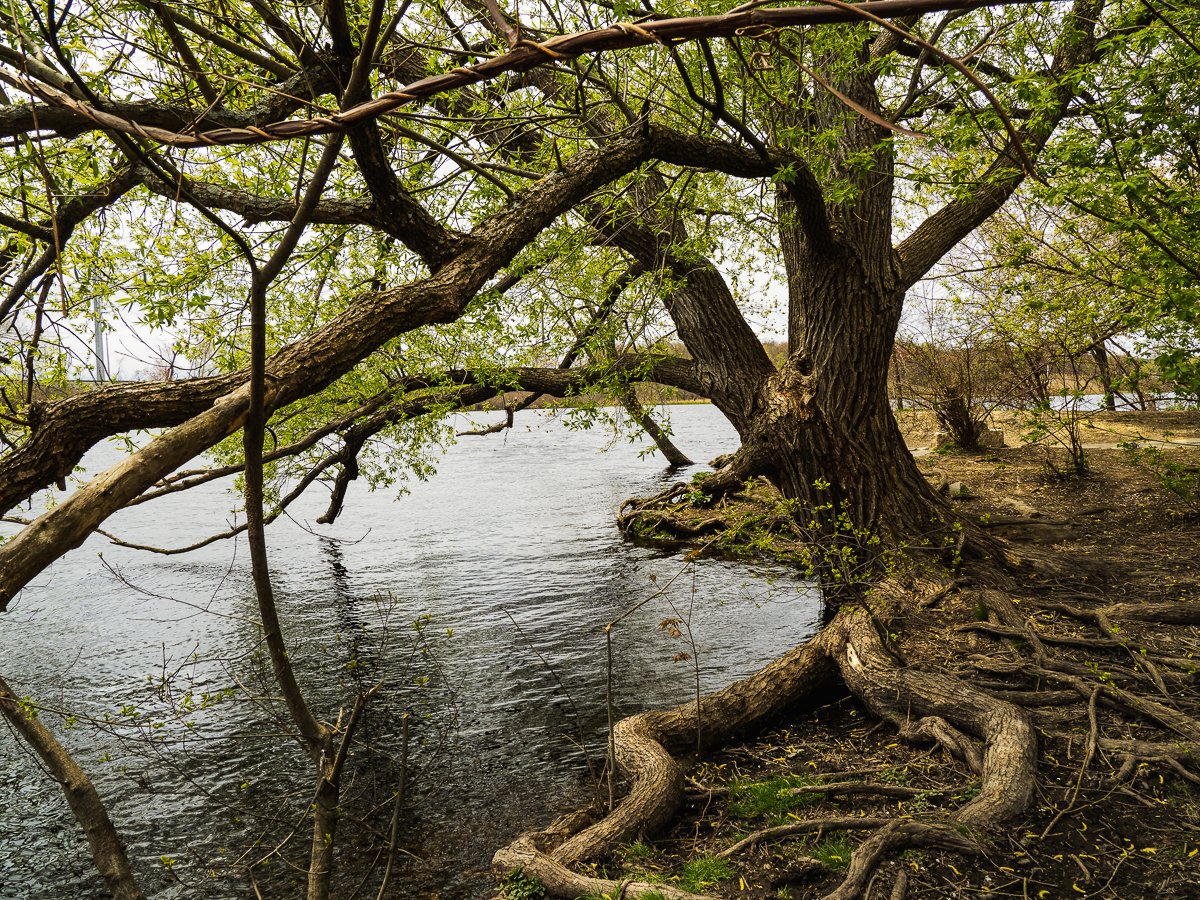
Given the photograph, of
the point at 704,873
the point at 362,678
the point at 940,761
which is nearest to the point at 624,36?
the point at 704,873

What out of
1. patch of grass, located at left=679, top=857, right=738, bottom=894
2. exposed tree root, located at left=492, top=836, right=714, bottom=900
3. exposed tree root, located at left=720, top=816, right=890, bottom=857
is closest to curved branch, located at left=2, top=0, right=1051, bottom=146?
exposed tree root, located at left=492, top=836, right=714, bottom=900

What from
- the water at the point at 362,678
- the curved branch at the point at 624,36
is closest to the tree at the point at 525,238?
the curved branch at the point at 624,36

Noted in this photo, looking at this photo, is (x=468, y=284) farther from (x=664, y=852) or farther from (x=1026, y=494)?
(x=1026, y=494)

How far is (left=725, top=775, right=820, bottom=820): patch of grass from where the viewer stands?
17.9ft

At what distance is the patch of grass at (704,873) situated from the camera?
4574mm

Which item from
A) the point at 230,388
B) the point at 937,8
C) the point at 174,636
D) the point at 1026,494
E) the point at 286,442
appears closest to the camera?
the point at 937,8

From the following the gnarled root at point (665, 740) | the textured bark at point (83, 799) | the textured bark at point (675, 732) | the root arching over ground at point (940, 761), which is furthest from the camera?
the textured bark at point (675, 732)

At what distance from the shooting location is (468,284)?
461cm

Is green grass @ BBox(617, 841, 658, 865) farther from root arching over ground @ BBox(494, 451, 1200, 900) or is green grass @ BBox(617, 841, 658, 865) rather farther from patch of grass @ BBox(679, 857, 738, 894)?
patch of grass @ BBox(679, 857, 738, 894)

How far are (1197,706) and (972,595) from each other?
2.79m

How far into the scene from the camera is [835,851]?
4672 mm

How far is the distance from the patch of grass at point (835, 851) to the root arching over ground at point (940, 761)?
0.04 ft

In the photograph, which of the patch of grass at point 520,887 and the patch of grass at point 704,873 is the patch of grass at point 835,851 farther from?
the patch of grass at point 520,887

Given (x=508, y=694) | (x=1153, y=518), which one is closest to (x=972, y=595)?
(x=1153, y=518)
